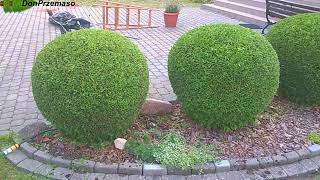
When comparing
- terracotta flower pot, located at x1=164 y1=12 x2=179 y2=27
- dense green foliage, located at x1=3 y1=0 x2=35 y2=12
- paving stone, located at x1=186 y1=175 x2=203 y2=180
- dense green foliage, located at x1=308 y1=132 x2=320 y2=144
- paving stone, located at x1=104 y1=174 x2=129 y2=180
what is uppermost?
terracotta flower pot, located at x1=164 y1=12 x2=179 y2=27

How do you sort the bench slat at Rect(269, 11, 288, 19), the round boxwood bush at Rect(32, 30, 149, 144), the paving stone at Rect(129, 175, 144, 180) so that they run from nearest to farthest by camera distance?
the round boxwood bush at Rect(32, 30, 149, 144) → the paving stone at Rect(129, 175, 144, 180) → the bench slat at Rect(269, 11, 288, 19)

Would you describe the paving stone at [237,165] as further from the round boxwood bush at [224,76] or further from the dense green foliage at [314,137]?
the dense green foliage at [314,137]

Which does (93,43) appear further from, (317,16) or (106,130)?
(317,16)

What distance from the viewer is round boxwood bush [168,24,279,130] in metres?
3.60

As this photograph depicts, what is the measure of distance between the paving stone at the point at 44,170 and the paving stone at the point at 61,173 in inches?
1.6

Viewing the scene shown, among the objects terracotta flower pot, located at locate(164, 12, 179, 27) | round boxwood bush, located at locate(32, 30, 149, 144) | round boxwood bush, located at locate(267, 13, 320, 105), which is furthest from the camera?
terracotta flower pot, located at locate(164, 12, 179, 27)

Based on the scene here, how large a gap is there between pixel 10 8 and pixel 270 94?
11.5 m

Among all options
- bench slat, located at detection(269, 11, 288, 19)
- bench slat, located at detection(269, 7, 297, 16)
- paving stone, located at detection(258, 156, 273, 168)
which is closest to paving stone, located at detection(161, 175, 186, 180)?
paving stone, located at detection(258, 156, 273, 168)

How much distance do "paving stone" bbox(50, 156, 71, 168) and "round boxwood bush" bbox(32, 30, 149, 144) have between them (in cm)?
26

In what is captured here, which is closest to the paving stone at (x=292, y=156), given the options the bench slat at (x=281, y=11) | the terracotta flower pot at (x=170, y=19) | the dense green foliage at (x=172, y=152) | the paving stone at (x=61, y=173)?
the dense green foliage at (x=172, y=152)

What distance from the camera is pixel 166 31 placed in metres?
9.72

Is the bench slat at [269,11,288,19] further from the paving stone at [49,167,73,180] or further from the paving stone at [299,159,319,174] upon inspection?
the paving stone at [49,167,73,180]

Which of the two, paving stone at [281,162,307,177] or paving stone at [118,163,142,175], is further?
paving stone at [281,162,307,177]

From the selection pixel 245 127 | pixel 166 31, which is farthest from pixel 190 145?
pixel 166 31
